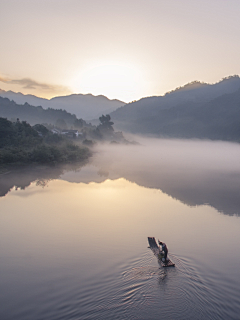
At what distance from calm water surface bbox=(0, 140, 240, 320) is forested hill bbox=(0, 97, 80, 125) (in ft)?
348

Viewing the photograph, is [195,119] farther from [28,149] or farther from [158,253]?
[158,253]

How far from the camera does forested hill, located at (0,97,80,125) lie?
11875cm

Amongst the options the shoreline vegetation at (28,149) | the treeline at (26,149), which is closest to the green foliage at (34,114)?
the shoreline vegetation at (28,149)

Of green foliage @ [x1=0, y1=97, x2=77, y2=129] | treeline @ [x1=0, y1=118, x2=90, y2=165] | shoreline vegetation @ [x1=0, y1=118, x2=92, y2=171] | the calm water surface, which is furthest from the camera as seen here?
green foliage @ [x1=0, y1=97, x2=77, y2=129]

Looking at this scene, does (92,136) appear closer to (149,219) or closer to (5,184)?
(5,184)

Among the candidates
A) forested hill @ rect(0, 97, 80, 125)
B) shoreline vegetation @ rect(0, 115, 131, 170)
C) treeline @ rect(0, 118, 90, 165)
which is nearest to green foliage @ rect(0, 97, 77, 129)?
forested hill @ rect(0, 97, 80, 125)

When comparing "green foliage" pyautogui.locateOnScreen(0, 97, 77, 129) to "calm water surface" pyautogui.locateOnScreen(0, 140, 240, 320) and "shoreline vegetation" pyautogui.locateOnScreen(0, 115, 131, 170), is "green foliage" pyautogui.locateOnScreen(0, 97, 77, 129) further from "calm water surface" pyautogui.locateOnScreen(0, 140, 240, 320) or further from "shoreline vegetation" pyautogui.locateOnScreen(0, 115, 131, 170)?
"calm water surface" pyautogui.locateOnScreen(0, 140, 240, 320)

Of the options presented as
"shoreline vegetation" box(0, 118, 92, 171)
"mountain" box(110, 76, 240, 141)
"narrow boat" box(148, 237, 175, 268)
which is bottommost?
"narrow boat" box(148, 237, 175, 268)

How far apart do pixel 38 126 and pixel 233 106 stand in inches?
4911

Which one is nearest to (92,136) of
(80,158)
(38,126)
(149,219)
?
(38,126)

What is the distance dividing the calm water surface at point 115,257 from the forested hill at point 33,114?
348ft

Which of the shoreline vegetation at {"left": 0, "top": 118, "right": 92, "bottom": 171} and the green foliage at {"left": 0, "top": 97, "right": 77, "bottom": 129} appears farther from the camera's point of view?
the green foliage at {"left": 0, "top": 97, "right": 77, "bottom": 129}

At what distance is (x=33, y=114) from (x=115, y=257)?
123581 mm

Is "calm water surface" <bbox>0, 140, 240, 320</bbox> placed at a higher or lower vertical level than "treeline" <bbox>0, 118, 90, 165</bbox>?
lower
